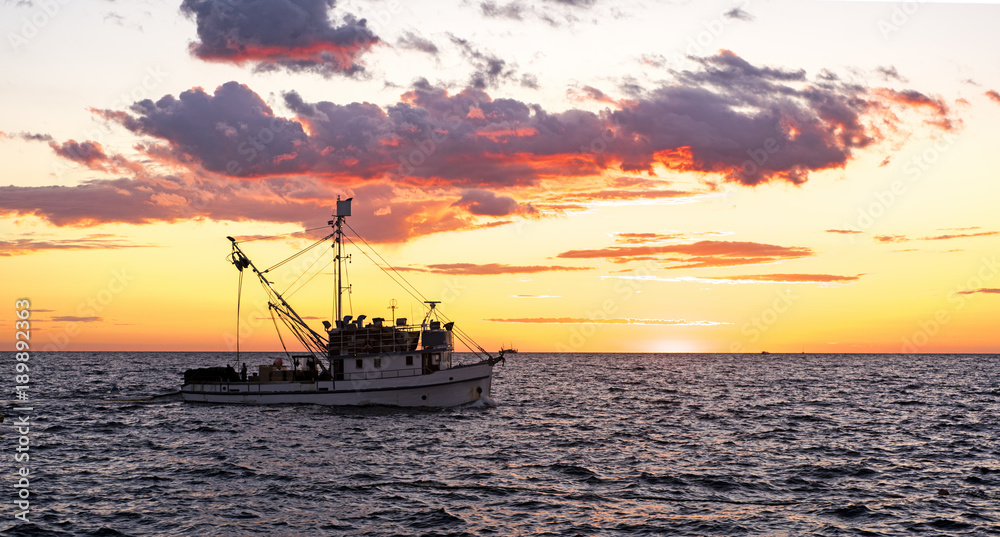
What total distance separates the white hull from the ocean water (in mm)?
971

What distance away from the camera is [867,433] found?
154 ft

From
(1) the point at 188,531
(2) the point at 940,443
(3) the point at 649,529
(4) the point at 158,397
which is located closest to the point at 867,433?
(2) the point at 940,443

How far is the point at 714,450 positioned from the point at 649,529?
16612 millimetres

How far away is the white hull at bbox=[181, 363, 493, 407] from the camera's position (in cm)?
5275

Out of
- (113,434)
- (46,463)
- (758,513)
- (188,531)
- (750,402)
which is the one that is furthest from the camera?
(750,402)

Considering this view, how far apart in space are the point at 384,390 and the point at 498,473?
853 inches

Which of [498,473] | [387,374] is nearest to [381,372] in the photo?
[387,374]

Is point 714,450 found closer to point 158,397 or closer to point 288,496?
point 288,496

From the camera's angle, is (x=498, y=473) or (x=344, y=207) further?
(x=344, y=207)

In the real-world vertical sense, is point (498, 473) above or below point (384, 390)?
below

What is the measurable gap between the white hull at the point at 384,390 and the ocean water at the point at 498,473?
0.97 m

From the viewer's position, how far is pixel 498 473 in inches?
1286

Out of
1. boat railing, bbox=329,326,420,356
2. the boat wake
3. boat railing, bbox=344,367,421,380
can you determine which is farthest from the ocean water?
boat railing, bbox=329,326,420,356

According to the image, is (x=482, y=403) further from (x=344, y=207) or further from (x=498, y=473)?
(x=498, y=473)
